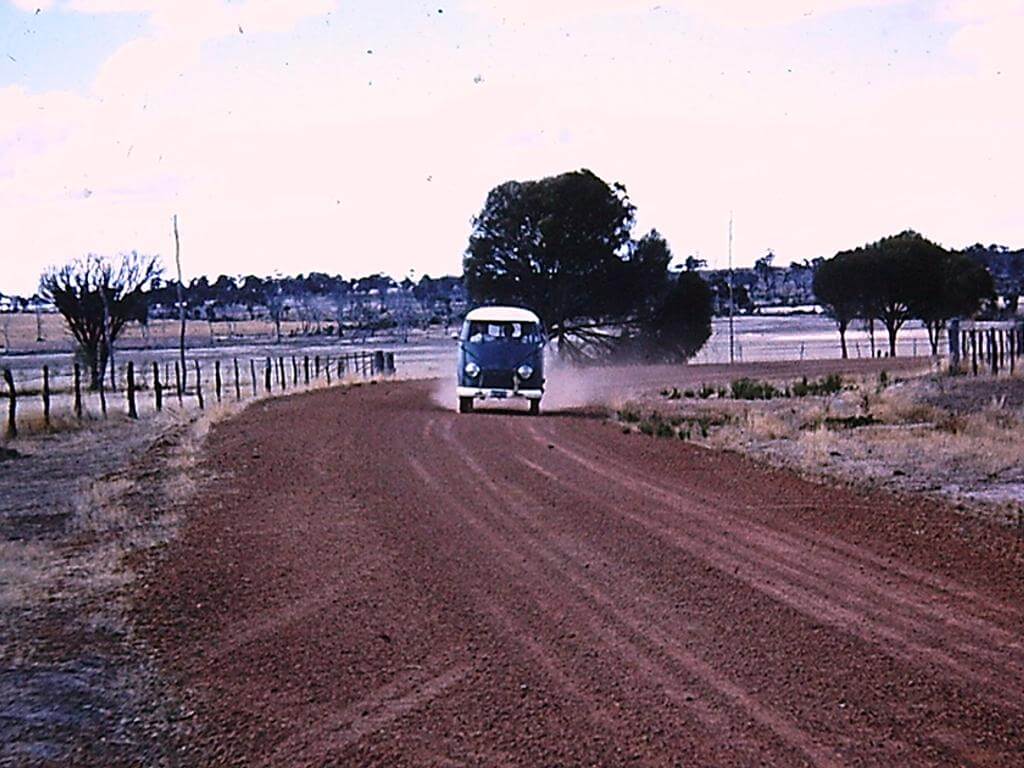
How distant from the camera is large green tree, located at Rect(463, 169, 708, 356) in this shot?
214 feet

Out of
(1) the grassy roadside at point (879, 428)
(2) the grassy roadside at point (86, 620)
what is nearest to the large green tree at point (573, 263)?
(1) the grassy roadside at point (879, 428)

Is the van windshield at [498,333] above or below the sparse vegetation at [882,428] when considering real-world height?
above

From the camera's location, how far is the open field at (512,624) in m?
6.86

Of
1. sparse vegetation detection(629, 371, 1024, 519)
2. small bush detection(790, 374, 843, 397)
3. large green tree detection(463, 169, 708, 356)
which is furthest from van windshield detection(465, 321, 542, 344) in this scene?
large green tree detection(463, 169, 708, 356)

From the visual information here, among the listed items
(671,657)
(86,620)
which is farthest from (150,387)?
(671,657)

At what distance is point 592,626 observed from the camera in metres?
8.96

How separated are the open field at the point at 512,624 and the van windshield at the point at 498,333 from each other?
15.8 metres

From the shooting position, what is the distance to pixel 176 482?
18.3 metres

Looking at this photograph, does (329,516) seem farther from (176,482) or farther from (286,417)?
(286,417)

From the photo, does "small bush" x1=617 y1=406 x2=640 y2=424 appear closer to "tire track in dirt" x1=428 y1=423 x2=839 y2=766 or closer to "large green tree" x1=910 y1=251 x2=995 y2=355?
"tire track in dirt" x1=428 y1=423 x2=839 y2=766

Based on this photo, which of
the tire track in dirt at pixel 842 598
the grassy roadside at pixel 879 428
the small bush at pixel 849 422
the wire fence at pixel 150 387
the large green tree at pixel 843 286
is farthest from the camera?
the large green tree at pixel 843 286

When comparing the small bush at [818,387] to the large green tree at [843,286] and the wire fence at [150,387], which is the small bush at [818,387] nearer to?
the wire fence at [150,387]

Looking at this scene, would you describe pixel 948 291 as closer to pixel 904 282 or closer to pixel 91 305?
pixel 904 282

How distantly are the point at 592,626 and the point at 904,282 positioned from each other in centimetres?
6662
